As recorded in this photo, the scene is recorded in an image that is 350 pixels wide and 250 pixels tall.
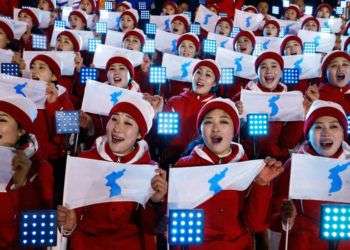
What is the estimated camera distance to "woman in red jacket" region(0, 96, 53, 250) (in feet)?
9.94

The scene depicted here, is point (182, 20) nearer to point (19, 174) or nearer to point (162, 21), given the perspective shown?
point (162, 21)

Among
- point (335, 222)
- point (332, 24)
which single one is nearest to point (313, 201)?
point (335, 222)

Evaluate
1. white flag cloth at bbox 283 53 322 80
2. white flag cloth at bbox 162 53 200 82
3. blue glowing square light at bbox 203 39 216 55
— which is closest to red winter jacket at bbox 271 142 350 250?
white flag cloth at bbox 162 53 200 82

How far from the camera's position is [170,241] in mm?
2379

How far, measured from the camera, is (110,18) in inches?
426

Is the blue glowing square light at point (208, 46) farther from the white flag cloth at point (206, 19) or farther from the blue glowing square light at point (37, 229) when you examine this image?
the blue glowing square light at point (37, 229)

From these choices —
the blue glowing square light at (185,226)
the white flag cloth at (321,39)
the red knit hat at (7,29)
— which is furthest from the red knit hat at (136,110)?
the white flag cloth at (321,39)

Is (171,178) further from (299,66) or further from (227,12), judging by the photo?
(227,12)

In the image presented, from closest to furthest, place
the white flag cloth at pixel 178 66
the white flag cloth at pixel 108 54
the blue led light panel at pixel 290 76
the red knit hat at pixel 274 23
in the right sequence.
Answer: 1. the blue led light panel at pixel 290 76
2. the white flag cloth at pixel 178 66
3. the white flag cloth at pixel 108 54
4. the red knit hat at pixel 274 23

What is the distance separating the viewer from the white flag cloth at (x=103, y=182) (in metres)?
2.98

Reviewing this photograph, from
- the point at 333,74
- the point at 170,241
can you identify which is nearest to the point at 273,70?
the point at 333,74

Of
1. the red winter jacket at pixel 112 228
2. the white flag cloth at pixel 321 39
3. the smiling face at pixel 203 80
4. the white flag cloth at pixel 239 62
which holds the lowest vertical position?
the red winter jacket at pixel 112 228

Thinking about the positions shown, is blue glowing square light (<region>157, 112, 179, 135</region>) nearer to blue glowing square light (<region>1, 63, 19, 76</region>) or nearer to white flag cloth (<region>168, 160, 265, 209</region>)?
white flag cloth (<region>168, 160, 265, 209</region>)

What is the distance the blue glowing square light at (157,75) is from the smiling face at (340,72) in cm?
213
